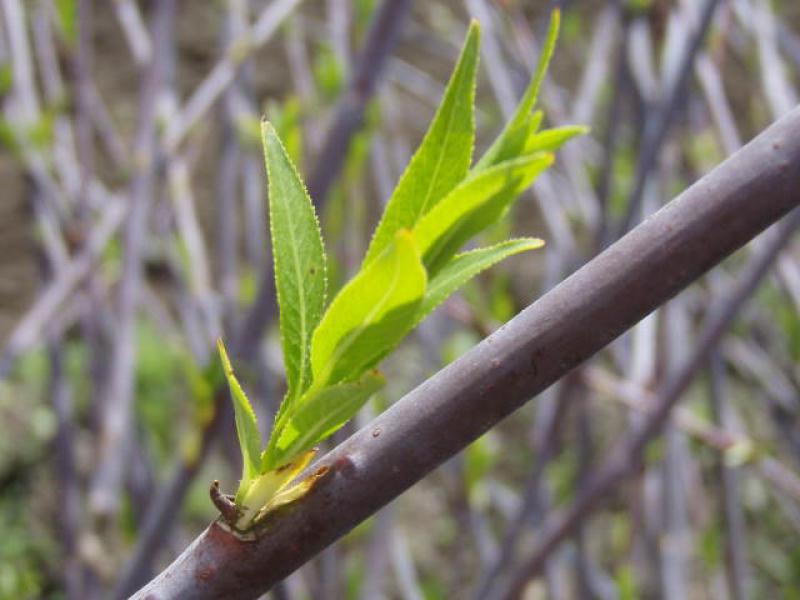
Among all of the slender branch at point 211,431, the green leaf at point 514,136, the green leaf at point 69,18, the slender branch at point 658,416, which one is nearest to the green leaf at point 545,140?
the green leaf at point 514,136

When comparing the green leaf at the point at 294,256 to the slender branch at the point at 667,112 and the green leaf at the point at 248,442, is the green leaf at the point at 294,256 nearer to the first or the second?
the green leaf at the point at 248,442

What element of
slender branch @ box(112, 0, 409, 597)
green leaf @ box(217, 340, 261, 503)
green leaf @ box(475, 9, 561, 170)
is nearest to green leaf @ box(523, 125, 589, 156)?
green leaf @ box(475, 9, 561, 170)

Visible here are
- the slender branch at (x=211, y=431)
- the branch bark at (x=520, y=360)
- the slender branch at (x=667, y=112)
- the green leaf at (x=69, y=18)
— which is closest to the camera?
the branch bark at (x=520, y=360)

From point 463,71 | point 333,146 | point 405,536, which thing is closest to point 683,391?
point 333,146

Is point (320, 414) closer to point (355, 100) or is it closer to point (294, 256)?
point (294, 256)

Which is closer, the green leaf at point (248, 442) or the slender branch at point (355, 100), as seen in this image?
the green leaf at point (248, 442)

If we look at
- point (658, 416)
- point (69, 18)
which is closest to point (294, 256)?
point (658, 416)

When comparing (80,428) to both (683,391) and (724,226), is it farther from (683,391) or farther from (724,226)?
(724,226)
